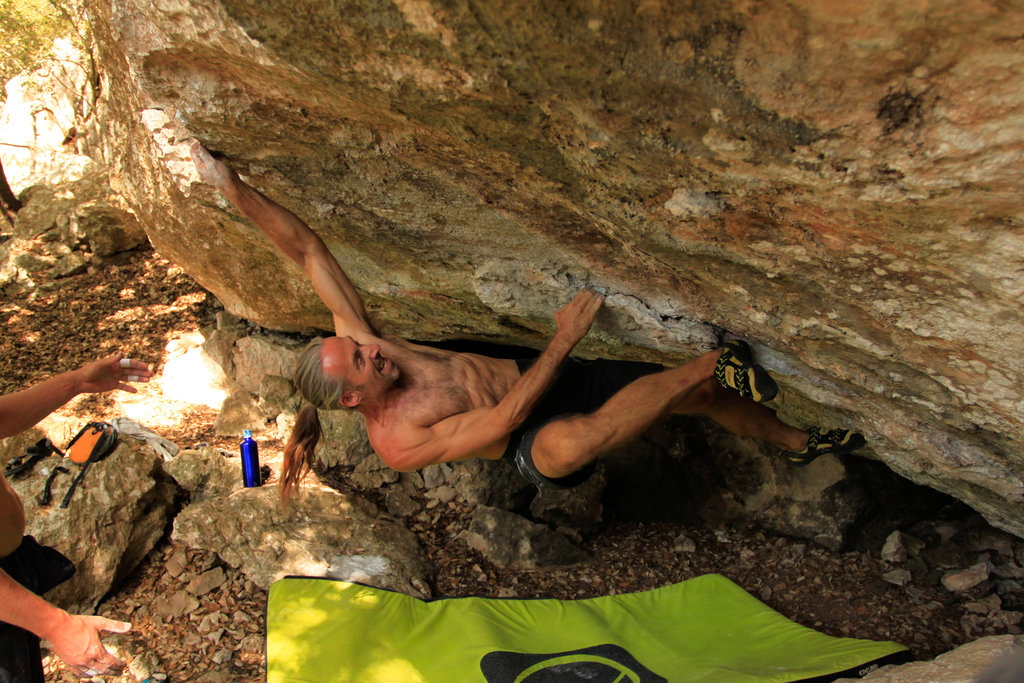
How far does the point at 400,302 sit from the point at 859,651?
10.2 feet

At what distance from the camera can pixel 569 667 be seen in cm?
353

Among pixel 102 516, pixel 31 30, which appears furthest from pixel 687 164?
pixel 31 30

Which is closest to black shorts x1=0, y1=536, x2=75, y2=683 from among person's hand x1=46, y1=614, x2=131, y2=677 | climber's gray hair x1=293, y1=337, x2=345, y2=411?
person's hand x1=46, y1=614, x2=131, y2=677

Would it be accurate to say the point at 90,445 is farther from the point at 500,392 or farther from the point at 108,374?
the point at 500,392

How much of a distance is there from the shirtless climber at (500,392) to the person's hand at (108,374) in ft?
2.60

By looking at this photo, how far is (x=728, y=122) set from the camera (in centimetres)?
173

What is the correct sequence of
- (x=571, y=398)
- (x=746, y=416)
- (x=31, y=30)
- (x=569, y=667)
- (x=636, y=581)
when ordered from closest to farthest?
(x=746, y=416) → (x=571, y=398) → (x=569, y=667) → (x=636, y=581) → (x=31, y=30)

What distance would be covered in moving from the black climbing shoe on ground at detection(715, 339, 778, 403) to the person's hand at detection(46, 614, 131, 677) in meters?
2.41

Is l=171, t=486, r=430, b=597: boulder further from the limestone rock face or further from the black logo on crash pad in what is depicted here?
the limestone rock face

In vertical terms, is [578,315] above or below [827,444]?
above

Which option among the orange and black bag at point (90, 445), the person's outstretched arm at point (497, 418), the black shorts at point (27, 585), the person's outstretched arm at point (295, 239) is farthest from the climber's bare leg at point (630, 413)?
the orange and black bag at point (90, 445)

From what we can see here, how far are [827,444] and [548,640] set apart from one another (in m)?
1.85

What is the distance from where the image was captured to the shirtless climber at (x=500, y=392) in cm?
280

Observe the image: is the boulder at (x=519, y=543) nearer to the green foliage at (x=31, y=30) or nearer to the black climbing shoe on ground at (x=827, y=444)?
the black climbing shoe on ground at (x=827, y=444)
